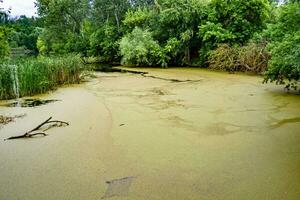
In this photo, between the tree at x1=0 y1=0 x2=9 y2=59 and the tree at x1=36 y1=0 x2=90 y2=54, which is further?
the tree at x1=36 y1=0 x2=90 y2=54

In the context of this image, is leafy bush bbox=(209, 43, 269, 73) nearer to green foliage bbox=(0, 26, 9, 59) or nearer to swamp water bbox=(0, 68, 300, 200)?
swamp water bbox=(0, 68, 300, 200)

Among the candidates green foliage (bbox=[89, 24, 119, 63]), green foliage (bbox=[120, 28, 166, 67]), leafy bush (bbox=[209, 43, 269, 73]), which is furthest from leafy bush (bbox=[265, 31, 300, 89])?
green foliage (bbox=[89, 24, 119, 63])

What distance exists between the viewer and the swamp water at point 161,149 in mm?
3271

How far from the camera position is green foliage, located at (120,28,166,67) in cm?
1535

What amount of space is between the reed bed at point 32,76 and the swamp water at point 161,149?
4.21 feet

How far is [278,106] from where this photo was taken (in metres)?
6.70

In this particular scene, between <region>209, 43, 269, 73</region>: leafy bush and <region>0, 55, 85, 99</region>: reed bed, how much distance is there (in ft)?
17.4

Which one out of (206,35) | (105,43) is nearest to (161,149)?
(206,35)

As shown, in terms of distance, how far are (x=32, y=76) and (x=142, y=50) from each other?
24.0ft

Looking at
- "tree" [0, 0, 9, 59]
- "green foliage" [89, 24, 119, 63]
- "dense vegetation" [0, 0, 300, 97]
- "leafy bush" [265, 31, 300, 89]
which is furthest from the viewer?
"green foliage" [89, 24, 119, 63]

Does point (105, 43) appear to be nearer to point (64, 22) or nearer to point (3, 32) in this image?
point (64, 22)

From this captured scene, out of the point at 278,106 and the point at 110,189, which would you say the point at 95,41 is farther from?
the point at 110,189

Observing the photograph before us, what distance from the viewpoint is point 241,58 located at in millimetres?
12102

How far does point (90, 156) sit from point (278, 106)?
4.06m
